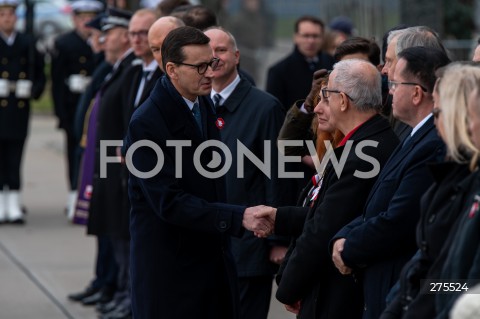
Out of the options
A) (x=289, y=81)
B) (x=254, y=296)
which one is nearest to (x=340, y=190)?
(x=254, y=296)

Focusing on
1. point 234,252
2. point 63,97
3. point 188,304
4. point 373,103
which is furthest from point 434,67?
point 63,97

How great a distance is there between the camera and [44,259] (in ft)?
33.7

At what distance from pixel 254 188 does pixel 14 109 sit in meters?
6.09

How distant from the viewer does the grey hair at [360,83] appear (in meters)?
5.22

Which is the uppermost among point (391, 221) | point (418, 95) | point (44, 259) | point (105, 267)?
point (418, 95)

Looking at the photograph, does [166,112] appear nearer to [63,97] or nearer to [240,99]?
[240,99]

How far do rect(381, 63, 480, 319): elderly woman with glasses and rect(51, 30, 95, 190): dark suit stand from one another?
27.6ft

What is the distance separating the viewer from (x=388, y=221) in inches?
185

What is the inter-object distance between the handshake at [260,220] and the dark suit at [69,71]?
7.15m

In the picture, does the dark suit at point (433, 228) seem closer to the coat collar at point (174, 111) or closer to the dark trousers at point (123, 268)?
the coat collar at point (174, 111)

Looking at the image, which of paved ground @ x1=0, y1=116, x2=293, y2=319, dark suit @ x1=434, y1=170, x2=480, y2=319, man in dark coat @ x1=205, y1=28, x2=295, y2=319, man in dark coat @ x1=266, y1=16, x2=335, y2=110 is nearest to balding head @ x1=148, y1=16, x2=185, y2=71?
man in dark coat @ x1=205, y1=28, x2=295, y2=319

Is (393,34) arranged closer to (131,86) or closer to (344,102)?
(344,102)

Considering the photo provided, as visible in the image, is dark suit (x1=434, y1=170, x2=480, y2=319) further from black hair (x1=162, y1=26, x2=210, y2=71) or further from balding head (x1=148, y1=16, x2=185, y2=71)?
balding head (x1=148, y1=16, x2=185, y2=71)

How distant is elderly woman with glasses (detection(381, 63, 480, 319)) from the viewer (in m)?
3.91
